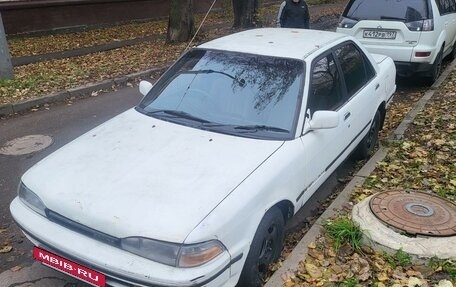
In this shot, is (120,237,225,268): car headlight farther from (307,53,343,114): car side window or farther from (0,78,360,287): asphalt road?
(307,53,343,114): car side window

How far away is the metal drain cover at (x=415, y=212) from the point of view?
10.9 feet

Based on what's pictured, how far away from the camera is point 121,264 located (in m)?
2.49

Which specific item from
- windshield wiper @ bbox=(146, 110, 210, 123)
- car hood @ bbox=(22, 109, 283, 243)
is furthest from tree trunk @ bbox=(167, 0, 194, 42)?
car hood @ bbox=(22, 109, 283, 243)

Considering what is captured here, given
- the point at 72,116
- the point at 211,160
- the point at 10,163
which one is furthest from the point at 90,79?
the point at 211,160

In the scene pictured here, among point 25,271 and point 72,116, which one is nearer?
point 25,271

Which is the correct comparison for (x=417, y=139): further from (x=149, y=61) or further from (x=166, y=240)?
(x=149, y=61)

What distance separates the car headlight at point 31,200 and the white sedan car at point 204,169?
12 millimetres

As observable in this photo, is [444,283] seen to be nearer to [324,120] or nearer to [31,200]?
[324,120]

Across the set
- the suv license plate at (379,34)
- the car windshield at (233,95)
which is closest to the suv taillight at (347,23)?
the suv license plate at (379,34)

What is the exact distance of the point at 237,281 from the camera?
9.11ft

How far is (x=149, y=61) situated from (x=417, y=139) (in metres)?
6.45

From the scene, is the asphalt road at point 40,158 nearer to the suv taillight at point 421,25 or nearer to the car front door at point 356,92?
the car front door at point 356,92

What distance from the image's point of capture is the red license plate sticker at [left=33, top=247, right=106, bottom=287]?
102 inches

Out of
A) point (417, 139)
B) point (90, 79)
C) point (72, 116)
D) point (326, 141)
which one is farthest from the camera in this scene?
point (90, 79)
